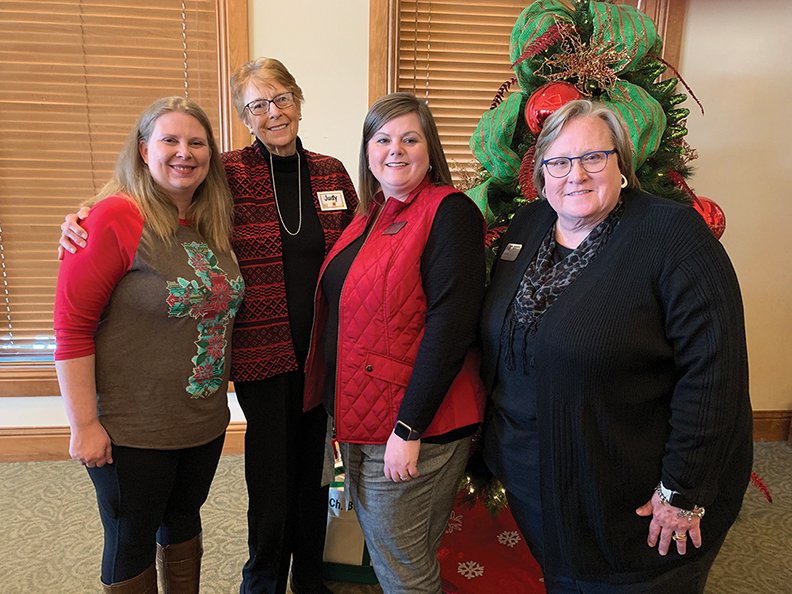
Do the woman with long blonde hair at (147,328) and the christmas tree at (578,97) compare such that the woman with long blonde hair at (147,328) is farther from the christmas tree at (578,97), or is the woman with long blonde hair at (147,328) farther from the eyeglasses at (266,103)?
the christmas tree at (578,97)

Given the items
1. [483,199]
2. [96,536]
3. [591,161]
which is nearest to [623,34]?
[483,199]

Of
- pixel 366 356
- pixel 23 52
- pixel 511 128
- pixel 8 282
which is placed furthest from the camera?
pixel 8 282

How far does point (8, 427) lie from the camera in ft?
9.39

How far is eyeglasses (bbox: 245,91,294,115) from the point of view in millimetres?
1572

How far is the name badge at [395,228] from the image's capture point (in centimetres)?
131

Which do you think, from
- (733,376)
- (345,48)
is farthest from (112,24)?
(733,376)

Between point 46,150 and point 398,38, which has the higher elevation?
point 398,38

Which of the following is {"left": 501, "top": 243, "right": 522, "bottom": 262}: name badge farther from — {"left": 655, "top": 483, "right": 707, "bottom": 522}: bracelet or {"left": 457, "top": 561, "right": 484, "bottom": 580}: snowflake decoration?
{"left": 457, "top": 561, "right": 484, "bottom": 580}: snowflake decoration

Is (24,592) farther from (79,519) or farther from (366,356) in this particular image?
(366,356)

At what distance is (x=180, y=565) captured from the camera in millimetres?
1612

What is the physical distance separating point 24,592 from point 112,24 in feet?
7.91

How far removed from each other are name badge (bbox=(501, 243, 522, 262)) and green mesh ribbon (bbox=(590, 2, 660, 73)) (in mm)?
719

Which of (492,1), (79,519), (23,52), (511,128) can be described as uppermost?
(492,1)

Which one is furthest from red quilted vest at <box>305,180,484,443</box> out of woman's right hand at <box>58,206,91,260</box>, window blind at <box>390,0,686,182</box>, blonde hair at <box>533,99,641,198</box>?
window blind at <box>390,0,686,182</box>
